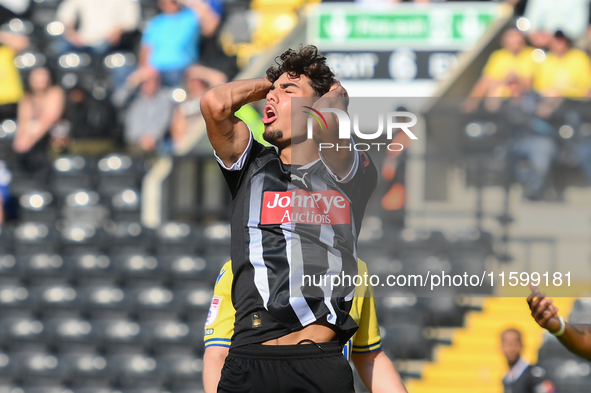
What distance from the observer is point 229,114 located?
8.89ft

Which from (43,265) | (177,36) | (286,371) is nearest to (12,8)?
(177,36)

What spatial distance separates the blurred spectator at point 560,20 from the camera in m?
7.64

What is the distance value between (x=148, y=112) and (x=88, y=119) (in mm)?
813

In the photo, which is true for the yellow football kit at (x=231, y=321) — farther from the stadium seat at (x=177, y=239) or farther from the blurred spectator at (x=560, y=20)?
the blurred spectator at (x=560, y=20)

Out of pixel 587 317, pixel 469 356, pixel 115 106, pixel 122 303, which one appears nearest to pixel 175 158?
pixel 115 106

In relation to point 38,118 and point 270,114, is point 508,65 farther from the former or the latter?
point 270,114

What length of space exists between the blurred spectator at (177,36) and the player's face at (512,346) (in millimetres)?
4679

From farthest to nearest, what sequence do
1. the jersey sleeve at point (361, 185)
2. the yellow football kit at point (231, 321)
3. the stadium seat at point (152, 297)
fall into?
the stadium seat at point (152, 297) < the yellow football kit at point (231, 321) < the jersey sleeve at point (361, 185)

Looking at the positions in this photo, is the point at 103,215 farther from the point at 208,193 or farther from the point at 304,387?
the point at 304,387

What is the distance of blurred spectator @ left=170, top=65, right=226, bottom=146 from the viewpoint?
28.1ft

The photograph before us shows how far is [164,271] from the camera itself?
26.3 feet

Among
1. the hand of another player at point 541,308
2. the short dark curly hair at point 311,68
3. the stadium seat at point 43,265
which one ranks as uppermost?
the short dark curly hair at point 311,68

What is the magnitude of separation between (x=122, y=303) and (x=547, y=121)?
4287 mm

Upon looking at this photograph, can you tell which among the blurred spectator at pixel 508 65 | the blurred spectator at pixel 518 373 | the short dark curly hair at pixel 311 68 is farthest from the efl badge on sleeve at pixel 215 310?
the blurred spectator at pixel 508 65
